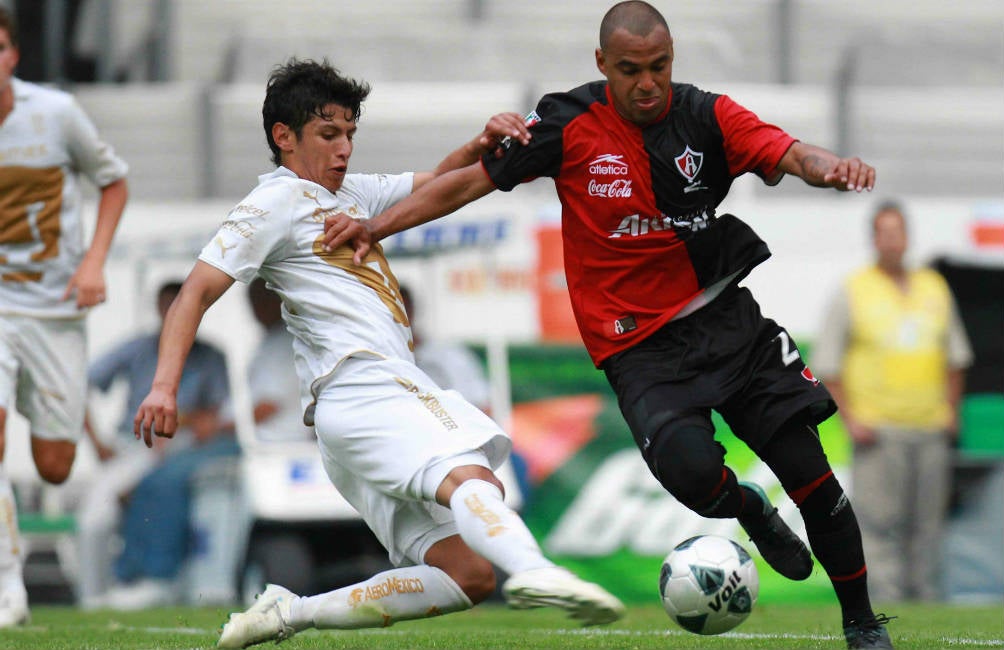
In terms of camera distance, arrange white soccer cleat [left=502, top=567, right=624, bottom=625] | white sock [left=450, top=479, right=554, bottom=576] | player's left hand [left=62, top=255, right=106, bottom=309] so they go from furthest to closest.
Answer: player's left hand [left=62, top=255, right=106, bottom=309]
white sock [left=450, top=479, right=554, bottom=576]
white soccer cleat [left=502, top=567, right=624, bottom=625]

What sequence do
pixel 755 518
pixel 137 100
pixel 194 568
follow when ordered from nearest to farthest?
pixel 755 518
pixel 194 568
pixel 137 100

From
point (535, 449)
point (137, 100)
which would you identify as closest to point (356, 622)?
point (535, 449)

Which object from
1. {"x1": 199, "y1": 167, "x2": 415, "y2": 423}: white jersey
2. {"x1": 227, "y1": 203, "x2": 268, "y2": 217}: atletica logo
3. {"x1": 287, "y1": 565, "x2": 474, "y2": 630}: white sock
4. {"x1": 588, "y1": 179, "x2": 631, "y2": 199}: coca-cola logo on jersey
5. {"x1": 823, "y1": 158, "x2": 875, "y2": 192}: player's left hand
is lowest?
{"x1": 287, "y1": 565, "x2": 474, "y2": 630}: white sock

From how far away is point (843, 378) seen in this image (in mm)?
10266

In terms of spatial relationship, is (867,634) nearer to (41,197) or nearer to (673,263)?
(673,263)

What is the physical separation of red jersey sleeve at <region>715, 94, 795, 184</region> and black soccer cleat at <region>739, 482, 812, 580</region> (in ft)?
3.79

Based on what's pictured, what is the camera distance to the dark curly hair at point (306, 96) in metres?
5.31

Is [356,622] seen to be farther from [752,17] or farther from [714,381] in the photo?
[752,17]

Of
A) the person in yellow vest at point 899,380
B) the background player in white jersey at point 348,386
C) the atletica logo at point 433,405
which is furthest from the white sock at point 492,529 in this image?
the person in yellow vest at point 899,380

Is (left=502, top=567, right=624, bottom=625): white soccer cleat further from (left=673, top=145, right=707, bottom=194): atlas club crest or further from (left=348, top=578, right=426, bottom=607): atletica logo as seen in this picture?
(left=673, top=145, right=707, bottom=194): atlas club crest

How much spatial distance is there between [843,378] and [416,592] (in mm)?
5763

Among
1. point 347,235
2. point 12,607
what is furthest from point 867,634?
point 12,607

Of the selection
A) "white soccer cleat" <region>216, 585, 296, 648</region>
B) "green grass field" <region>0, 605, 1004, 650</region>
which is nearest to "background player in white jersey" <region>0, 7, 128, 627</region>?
"green grass field" <region>0, 605, 1004, 650</region>

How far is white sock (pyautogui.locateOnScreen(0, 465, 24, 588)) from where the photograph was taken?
697cm
